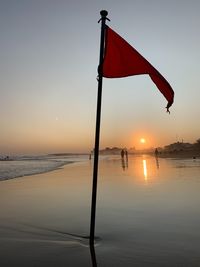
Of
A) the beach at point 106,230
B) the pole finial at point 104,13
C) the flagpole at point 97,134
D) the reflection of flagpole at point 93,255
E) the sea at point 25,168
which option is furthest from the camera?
the sea at point 25,168

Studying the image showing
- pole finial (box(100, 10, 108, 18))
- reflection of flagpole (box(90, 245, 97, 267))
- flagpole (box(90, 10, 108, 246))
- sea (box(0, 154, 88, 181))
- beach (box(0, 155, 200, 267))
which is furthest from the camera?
sea (box(0, 154, 88, 181))

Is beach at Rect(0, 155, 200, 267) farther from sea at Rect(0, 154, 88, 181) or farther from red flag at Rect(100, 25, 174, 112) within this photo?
sea at Rect(0, 154, 88, 181)

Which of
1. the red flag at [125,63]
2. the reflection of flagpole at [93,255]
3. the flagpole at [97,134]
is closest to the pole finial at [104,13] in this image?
the flagpole at [97,134]

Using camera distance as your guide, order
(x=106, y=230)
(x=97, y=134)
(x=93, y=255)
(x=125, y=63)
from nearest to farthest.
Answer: (x=93, y=255), (x=97, y=134), (x=125, y=63), (x=106, y=230)

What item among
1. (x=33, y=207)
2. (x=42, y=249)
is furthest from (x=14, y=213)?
(x=42, y=249)

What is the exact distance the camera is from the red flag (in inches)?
277

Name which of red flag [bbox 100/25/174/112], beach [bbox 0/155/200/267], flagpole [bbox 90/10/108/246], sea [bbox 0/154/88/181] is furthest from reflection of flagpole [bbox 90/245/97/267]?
sea [bbox 0/154/88/181]

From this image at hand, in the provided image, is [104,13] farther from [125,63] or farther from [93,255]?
[93,255]

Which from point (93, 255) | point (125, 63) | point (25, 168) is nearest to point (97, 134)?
point (125, 63)

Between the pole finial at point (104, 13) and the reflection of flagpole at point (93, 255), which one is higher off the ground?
the pole finial at point (104, 13)

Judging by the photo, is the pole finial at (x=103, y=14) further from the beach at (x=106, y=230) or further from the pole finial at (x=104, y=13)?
the beach at (x=106, y=230)

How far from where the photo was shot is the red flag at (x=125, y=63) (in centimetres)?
702

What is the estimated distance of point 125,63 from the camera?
7133mm

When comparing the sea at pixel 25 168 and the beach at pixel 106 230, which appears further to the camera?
the sea at pixel 25 168
